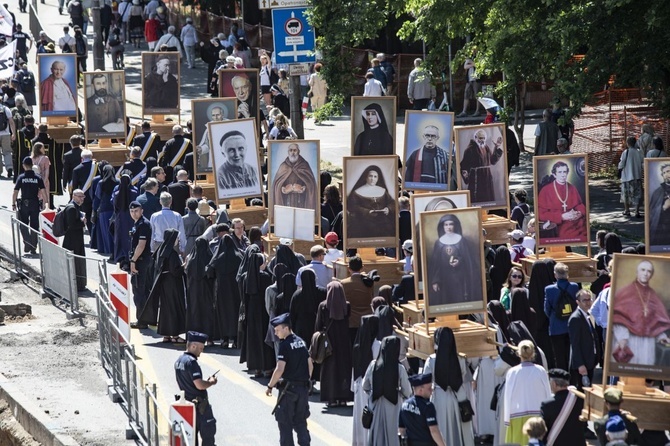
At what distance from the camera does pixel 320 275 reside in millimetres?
18234

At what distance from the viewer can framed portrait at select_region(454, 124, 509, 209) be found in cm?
2097

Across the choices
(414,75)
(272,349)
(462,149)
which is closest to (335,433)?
(272,349)

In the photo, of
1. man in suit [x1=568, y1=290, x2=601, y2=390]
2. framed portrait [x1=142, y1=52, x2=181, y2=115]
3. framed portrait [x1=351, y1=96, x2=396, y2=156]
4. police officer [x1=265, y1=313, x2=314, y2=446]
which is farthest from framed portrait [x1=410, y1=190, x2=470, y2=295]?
framed portrait [x1=142, y1=52, x2=181, y2=115]

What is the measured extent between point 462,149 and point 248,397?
5389 millimetres

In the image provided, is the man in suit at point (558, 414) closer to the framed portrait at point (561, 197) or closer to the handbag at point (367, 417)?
the handbag at point (367, 417)

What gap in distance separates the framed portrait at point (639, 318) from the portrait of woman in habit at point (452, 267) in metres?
2.23

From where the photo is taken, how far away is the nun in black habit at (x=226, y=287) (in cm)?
1942

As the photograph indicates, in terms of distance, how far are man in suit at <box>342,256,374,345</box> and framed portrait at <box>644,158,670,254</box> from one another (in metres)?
3.39

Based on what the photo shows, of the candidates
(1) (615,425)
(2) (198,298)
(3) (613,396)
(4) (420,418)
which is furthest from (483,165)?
(1) (615,425)

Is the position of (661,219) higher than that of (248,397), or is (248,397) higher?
(661,219)

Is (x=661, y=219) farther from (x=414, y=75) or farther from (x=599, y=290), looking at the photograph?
(x=414, y=75)

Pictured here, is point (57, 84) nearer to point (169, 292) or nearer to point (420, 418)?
point (169, 292)

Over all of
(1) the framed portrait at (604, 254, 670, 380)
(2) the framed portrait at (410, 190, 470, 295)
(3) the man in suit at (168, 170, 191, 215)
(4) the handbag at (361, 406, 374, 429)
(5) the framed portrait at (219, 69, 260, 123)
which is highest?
(5) the framed portrait at (219, 69, 260, 123)

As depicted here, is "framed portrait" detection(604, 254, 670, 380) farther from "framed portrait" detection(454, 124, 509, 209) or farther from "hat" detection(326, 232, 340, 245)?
"framed portrait" detection(454, 124, 509, 209)
